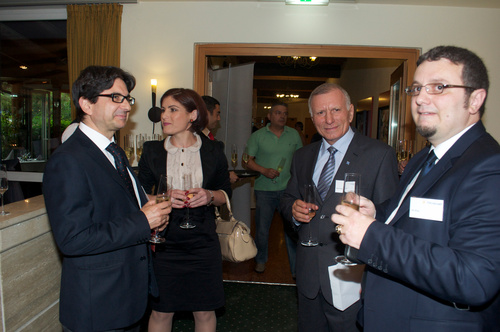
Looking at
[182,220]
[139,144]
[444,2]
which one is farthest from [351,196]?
[444,2]

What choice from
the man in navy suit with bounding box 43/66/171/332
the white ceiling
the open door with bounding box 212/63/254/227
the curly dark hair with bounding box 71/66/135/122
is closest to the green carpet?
the open door with bounding box 212/63/254/227

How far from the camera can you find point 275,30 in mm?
4336

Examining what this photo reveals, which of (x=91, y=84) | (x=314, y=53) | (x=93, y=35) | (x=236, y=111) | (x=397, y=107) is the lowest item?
(x=91, y=84)

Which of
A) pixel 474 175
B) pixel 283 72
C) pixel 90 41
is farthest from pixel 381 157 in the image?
pixel 283 72

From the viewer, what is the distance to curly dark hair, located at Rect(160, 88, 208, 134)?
92.2 inches

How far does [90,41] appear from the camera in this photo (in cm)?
446

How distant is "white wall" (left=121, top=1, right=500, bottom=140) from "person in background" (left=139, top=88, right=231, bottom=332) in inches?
90.4

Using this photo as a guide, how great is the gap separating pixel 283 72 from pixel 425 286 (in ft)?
33.7

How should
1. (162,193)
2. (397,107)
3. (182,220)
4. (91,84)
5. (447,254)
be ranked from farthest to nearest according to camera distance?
(397,107) < (182,220) < (162,193) < (91,84) < (447,254)

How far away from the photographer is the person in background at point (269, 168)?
443 centimetres

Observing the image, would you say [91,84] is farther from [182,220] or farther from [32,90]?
[32,90]

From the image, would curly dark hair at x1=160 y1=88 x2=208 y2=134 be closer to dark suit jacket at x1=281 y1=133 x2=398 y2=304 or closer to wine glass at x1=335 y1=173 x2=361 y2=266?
dark suit jacket at x1=281 y1=133 x2=398 y2=304

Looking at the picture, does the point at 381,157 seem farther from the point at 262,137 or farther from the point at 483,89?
the point at 262,137

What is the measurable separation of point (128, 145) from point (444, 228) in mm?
3945
